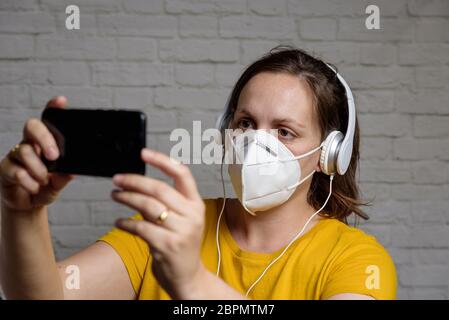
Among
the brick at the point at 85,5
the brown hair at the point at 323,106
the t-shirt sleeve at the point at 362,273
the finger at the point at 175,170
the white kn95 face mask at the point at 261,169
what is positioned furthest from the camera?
the brick at the point at 85,5

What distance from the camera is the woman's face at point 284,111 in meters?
1.36

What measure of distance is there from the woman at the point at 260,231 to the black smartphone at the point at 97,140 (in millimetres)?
20

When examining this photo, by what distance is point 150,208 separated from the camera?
2.56 feet

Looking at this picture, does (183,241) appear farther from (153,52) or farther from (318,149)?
(153,52)

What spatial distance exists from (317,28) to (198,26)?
1.46 feet

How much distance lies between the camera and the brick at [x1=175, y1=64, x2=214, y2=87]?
204cm

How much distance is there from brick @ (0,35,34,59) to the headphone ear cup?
47.8 inches

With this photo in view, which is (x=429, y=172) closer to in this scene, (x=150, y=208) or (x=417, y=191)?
(x=417, y=191)

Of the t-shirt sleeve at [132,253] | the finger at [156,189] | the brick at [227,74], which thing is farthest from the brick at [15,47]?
the finger at [156,189]

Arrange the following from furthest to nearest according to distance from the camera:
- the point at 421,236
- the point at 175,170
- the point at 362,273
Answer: the point at 421,236 → the point at 362,273 → the point at 175,170

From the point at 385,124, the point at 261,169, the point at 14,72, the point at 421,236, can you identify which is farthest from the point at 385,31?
the point at 14,72

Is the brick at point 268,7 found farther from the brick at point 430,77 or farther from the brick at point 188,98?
the brick at point 430,77

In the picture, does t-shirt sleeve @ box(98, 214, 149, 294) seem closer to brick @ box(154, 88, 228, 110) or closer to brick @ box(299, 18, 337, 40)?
brick @ box(154, 88, 228, 110)

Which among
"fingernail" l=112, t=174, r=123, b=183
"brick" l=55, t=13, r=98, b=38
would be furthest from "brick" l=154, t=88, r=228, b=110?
"fingernail" l=112, t=174, r=123, b=183
